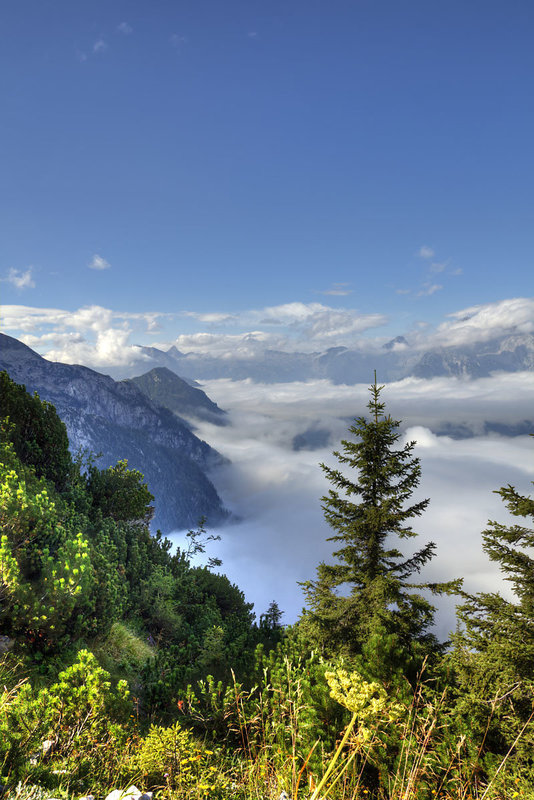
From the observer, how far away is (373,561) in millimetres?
13320

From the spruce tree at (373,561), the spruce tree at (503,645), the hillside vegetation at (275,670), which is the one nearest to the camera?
the hillside vegetation at (275,670)

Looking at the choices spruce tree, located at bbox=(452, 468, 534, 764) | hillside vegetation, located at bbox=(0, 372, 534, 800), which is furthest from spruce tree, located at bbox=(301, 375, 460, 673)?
spruce tree, located at bbox=(452, 468, 534, 764)

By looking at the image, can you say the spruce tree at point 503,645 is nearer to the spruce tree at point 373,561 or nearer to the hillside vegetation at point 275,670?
the hillside vegetation at point 275,670

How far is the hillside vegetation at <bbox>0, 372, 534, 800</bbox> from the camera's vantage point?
3986 millimetres

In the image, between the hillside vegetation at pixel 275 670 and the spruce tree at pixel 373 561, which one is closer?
the hillside vegetation at pixel 275 670

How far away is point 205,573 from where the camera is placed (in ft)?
119

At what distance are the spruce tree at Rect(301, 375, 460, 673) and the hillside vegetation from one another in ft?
0.22

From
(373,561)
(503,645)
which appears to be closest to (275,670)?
(503,645)

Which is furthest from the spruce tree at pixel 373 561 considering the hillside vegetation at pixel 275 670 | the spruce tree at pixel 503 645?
the spruce tree at pixel 503 645

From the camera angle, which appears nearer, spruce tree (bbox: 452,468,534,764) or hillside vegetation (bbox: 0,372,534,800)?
hillside vegetation (bbox: 0,372,534,800)

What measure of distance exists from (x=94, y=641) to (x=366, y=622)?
34.5ft

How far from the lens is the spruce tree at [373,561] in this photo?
471 inches

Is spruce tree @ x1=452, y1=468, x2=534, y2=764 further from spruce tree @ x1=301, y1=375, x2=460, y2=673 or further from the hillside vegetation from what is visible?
spruce tree @ x1=301, y1=375, x2=460, y2=673

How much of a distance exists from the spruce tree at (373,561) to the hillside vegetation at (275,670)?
0.07 metres
